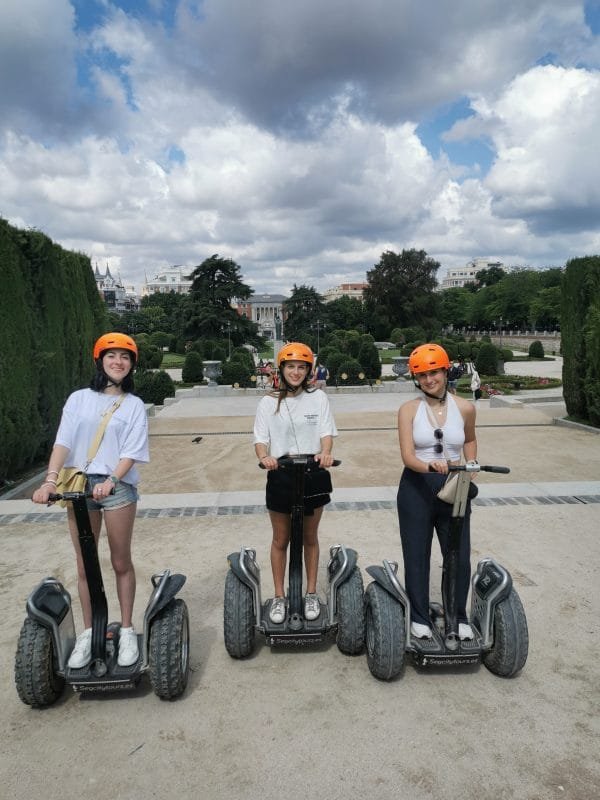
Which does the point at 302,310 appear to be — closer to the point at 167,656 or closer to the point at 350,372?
the point at 350,372

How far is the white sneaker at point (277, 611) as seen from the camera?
3025 mm

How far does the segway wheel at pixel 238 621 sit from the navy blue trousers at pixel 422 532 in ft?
3.01

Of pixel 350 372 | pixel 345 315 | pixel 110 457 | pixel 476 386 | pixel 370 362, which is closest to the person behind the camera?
pixel 110 457

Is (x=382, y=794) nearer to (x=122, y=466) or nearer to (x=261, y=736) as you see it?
(x=261, y=736)

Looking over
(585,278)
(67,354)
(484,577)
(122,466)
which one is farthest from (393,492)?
(585,278)

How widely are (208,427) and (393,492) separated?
6806 mm

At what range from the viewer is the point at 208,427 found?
1232 centimetres

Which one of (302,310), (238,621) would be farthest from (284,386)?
(302,310)

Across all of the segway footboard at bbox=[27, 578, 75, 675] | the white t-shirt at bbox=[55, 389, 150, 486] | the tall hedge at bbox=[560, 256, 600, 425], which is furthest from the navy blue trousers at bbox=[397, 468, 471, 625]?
the tall hedge at bbox=[560, 256, 600, 425]

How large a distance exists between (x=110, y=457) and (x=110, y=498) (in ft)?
0.67

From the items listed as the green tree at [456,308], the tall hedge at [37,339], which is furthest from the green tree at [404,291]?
the tall hedge at [37,339]

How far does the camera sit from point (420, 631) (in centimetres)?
288

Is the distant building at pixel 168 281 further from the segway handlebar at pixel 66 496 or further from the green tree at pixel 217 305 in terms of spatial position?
the segway handlebar at pixel 66 496

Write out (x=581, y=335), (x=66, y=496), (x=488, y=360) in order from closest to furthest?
(x=66, y=496)
(x=581, y=335)
(x=488, y=360)
